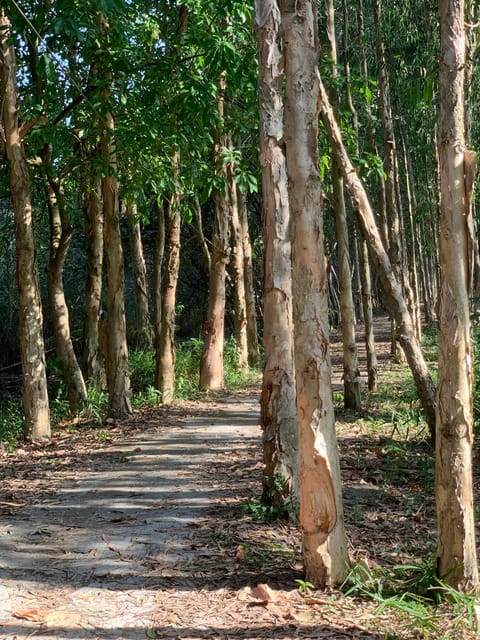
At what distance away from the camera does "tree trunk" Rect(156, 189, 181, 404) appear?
45.8 ft

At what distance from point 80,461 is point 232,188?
968cm

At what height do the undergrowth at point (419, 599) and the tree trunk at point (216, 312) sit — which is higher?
the tree trunk at point (216, 312)

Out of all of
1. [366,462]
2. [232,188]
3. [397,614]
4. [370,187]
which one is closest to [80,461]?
[366,462]

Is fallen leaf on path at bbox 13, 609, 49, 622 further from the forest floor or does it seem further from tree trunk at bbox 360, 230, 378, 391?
tree trunk at bbox 360, 230, 378, 391

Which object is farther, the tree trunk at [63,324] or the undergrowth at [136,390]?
the tree trunk at [63,324]

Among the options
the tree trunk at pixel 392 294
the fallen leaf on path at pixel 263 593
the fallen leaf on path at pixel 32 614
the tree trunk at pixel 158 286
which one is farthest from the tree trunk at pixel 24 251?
the fallen leaf on path at pixel 263 593

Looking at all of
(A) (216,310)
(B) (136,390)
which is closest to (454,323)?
(A) (216,310)

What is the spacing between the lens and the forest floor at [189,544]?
4215mm

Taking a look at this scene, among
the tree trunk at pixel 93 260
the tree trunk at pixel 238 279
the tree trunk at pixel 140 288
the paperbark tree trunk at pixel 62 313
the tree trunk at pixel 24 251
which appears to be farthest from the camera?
the tree trunk at pixel 140 288

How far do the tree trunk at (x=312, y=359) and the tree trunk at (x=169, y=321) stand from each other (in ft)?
30.4

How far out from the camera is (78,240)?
22641 mm

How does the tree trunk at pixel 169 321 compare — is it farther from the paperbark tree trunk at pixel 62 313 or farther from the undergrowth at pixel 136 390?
the paperbark tree trunk at pixel 62 313

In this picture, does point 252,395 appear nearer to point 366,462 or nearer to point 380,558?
point 366,462

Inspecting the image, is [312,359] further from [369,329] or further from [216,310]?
[216,310]
